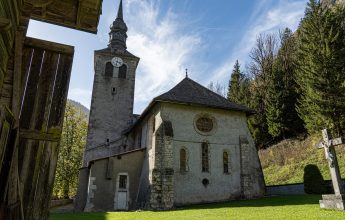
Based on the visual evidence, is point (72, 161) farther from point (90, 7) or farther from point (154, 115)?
point (90, 7)

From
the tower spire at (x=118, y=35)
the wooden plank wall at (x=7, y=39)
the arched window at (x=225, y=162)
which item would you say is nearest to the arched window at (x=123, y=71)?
the tower spire at (x=118, y=35)

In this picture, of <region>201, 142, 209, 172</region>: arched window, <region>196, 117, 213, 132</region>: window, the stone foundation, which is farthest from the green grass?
the stone foundation

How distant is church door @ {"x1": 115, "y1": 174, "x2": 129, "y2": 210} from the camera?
18.8 metres

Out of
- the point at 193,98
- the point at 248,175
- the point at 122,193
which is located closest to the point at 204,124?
the point at 193,98

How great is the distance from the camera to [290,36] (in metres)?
41.8

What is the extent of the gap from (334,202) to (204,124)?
991cm

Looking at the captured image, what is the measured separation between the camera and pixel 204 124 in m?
19.5

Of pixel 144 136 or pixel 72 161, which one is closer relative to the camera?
pixel 144 136

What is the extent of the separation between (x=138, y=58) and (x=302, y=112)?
18247 mm

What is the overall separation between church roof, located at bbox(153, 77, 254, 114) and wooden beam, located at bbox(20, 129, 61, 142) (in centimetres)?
1435

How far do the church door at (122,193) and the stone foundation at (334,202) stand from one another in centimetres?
1177

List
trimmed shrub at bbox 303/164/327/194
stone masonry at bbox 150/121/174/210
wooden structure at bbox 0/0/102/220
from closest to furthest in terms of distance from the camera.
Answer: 1. wooden structure at bbox 0/0/102/220
2. stone masonry at bbox 150/121/174/210
3. trimmed shrub at bbox 303/164/327/194

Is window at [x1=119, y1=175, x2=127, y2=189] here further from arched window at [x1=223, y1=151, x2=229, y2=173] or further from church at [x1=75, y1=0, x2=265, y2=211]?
arched window at [x1=223, y1=151, x2=229, y2=173]

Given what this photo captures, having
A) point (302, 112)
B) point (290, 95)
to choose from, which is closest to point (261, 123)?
point (290, 95)
